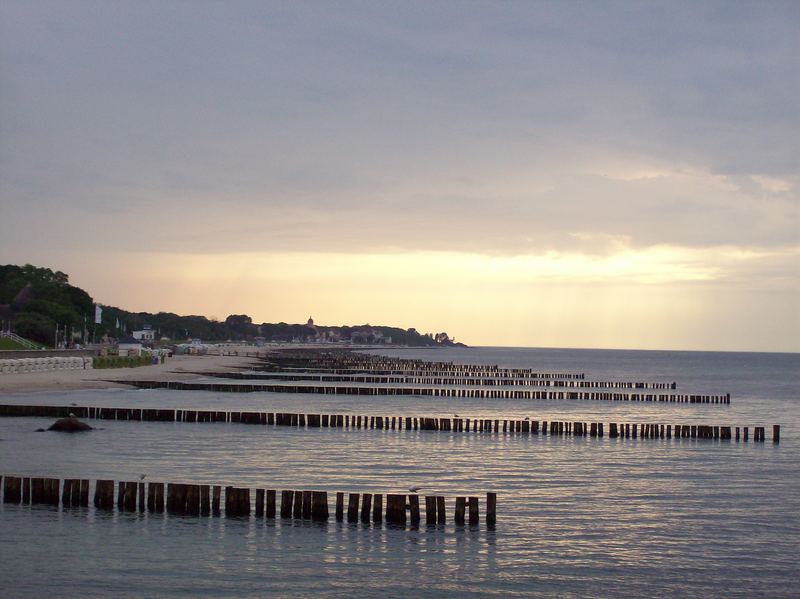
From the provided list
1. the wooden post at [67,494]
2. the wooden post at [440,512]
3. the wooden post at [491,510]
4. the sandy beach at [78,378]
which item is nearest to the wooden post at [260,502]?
the wooden post at [440,512]

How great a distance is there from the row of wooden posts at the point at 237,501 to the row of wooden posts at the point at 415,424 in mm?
23996

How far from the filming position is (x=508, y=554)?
21.5 m

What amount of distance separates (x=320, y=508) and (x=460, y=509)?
3.59 meters

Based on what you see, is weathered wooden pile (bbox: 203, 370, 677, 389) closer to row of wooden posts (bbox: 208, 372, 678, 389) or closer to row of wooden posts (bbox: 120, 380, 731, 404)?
row of wooden posts (bbox: 208, 372, 678, 389)

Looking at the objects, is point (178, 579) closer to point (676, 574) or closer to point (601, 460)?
point (676, 574)

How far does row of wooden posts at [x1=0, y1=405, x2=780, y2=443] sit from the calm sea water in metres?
2.51

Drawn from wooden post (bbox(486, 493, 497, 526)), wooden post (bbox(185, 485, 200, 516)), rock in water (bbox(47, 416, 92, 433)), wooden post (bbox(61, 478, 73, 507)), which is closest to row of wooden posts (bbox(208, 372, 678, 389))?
rock in water (bbox(47, 416, 92, 433))

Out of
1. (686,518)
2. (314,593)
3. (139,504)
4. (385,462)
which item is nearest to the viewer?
(314,593)

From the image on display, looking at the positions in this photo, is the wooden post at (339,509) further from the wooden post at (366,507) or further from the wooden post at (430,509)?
the wooden post at (430,509)

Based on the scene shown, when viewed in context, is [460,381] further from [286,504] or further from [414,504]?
[286,504]

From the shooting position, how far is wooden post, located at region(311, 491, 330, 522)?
23.9 meters

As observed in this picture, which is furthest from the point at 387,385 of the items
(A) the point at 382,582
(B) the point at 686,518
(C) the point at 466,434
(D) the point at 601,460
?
(A) the point at 382,582

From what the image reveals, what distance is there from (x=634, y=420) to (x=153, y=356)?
7213 cm

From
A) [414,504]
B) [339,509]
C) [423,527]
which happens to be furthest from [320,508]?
[423,527]
